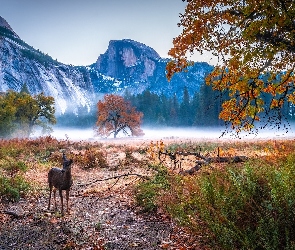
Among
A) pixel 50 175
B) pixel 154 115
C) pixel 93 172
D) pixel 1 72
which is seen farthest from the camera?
pixel 1 72

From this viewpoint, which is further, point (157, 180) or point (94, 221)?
point (157, 180)

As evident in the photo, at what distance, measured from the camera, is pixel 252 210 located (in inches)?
155

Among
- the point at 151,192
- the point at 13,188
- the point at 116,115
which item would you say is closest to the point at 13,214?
the point at 13,188

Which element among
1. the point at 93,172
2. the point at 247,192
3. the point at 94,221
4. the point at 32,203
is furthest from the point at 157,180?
the point at 93,172

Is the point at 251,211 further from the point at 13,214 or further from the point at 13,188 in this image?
the point at 13,188

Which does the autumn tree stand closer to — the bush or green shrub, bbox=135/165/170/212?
green shrub, bbox=135/165/170/212

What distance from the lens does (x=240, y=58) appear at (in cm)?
654

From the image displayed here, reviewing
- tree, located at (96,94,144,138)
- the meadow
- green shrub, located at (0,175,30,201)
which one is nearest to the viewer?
the meadow

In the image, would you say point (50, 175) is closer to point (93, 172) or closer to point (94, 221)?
point (94, 221)

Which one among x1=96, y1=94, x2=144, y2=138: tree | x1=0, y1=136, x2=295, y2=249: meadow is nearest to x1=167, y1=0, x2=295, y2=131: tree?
x1=0, y1=136, x2=295, y2=249: meadow

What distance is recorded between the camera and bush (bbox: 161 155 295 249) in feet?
10.9

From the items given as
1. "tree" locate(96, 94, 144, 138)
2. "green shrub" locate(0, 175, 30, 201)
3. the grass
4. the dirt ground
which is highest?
"tree" locate(96, 94, 144, 138)

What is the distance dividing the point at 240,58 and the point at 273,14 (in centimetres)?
117

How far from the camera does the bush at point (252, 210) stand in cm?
331
